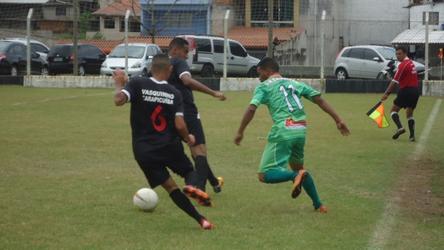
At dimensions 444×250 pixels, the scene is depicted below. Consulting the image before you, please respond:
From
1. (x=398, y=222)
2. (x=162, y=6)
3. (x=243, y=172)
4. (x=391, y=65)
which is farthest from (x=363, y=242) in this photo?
(x=162, y=6)

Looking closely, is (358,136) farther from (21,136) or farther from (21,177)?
(21,177)

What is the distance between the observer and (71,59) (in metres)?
33.5

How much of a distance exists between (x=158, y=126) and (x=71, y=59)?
2692cm

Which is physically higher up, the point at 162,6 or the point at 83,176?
the point at 162,6

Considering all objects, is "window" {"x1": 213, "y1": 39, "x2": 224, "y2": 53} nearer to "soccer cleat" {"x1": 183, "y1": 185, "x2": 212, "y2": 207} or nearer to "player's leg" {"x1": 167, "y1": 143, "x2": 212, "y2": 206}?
"player's leg" {"x1": 167, "y1": 143, "x2": 212, "y2": 206}

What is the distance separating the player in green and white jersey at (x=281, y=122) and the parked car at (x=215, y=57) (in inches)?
898

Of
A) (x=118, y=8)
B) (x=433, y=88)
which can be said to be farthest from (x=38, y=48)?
(x=433, y=88)

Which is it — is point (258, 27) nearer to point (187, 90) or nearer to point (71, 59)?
point (71, 59)

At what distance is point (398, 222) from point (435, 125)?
10369 mm

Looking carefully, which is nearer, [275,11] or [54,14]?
[275,11]

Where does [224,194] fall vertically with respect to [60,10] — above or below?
below

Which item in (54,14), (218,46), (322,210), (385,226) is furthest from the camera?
(54,14)

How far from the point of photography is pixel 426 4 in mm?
48219

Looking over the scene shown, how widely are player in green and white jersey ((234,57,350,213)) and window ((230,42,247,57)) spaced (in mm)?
24397
